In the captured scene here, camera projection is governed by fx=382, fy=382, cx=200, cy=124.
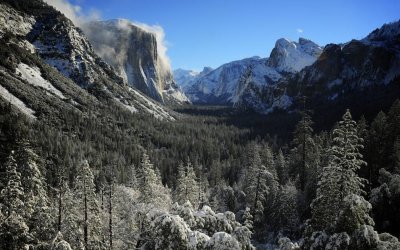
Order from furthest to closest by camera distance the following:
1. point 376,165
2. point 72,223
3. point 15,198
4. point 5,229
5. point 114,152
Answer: point 114,152 < point 376,165 < point 72,223 < point 15,198 < point 5,229

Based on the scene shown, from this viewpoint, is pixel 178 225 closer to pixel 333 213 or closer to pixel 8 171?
pixel 333 213

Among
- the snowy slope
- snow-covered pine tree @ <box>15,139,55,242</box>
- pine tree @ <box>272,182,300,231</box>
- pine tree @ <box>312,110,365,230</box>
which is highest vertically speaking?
the snowy slope

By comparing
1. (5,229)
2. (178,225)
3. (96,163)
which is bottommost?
(96,163)

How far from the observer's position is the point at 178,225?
15.2 m

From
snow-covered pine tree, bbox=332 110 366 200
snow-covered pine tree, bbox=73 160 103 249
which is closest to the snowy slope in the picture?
snow-covered pine tree, bbox=73 160 103 249

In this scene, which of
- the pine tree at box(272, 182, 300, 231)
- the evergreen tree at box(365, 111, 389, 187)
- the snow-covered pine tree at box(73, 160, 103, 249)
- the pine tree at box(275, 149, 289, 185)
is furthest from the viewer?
the pine tree at box(275, 149, 289, 185)

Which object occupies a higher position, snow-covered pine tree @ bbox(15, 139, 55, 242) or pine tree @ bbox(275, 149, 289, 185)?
snow-covered pine tree @ bbox(15, 139, 55, 242)

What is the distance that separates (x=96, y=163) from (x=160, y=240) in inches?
5761

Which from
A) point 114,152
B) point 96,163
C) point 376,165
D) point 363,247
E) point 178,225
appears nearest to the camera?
point 178,225

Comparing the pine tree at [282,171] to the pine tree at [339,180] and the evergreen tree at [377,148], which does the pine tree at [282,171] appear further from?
the pine tree at [339,180]

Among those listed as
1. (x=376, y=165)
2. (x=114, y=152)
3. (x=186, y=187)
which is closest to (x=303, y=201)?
(x=376, y=165)

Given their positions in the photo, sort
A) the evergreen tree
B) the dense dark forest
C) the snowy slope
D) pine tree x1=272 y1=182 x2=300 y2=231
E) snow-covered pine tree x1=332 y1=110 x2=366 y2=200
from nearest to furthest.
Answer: the dense dark forest
snow-covered pine tree x1=332 y1=110 x2=366 y2=200
the evergreen tree
pine tree x1=272 y1=182 x2=300 y2=231
the snowy slope

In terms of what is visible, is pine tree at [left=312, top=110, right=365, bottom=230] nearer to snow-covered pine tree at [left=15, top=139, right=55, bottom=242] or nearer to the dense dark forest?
the dense dark forest

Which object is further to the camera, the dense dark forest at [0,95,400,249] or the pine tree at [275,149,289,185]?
the pine tree at [275,149,289,185]
